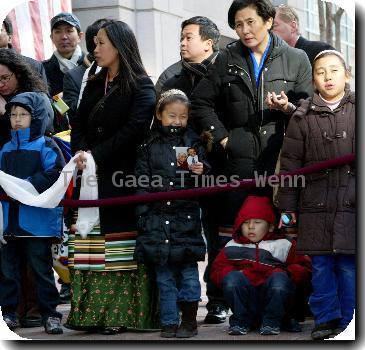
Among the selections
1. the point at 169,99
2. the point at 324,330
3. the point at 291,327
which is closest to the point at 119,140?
the point at 169,99

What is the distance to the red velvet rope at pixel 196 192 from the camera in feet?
19.6

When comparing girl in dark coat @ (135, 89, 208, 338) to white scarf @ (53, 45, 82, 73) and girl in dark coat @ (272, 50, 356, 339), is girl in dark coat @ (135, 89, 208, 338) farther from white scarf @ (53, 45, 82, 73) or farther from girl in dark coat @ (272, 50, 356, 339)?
white scarf @ (53, 45, 82, 73)

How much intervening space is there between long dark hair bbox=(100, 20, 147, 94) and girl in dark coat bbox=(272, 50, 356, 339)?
89 cm

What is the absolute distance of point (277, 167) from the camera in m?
6.29

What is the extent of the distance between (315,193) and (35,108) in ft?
5.83

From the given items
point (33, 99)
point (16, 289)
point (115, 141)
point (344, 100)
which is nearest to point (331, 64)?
point (344, 100)

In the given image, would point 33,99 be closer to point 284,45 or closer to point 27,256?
point 27,256

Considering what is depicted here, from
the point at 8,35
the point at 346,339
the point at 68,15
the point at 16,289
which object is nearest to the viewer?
the point at 346,339

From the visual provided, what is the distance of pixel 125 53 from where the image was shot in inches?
257

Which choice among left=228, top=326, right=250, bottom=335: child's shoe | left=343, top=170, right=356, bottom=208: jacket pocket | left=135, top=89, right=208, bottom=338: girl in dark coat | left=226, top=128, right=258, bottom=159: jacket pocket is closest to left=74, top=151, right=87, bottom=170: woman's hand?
left=135, top=89, right=208, bottom=338: girl in dark coat

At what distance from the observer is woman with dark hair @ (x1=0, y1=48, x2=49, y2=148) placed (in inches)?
273

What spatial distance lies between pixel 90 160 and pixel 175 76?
1084mm

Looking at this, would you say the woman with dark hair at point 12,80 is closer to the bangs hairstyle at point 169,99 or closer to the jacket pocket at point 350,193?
the bangs hairstyle at point 169,99

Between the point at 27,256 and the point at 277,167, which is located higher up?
the point at 277,167
